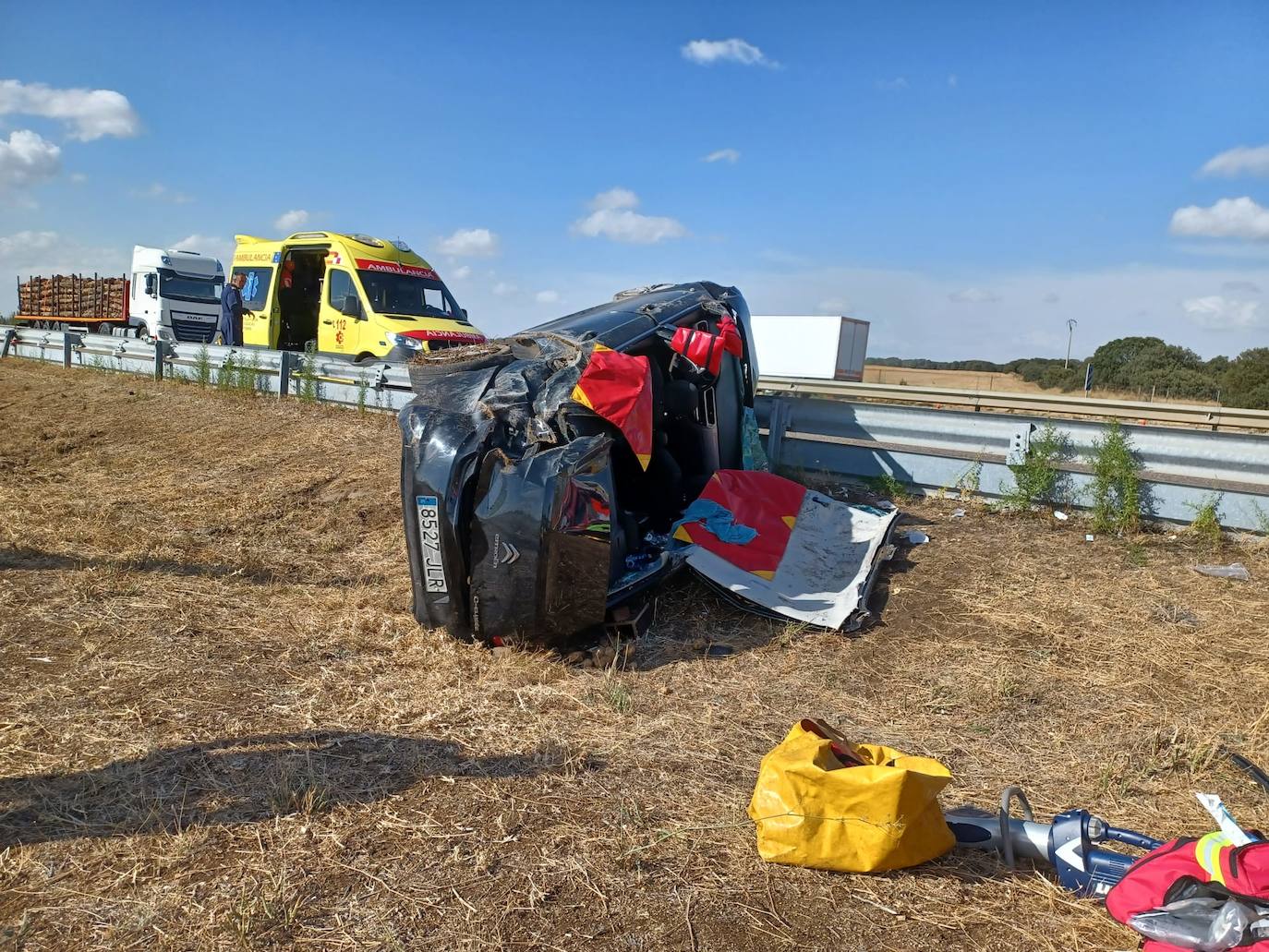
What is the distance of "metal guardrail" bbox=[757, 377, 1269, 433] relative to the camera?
8.41 m

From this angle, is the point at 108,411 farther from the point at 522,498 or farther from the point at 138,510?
the point at 522,498

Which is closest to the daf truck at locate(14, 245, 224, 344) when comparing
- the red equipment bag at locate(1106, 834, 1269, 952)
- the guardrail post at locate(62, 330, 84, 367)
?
the guardrail post at locate(62, 330, 84, 367)

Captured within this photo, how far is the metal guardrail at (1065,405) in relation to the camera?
841 centimetres

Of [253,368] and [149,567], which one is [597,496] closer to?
[149,567]

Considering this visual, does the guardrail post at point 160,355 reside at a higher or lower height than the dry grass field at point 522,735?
higher

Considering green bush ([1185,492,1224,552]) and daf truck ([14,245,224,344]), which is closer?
green bush ([1185,492,1224,552])

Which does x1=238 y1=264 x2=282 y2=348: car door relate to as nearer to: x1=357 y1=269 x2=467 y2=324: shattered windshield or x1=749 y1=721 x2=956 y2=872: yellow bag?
x1=357 y1=269 x2=467 y2=324: shattered windshield

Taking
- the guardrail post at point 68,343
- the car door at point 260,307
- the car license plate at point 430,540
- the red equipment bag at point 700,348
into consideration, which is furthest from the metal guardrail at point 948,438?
the guardrail post at point 68,343

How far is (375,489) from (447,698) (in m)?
3.90

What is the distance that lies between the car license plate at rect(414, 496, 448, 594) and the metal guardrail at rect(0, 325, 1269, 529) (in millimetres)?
4516

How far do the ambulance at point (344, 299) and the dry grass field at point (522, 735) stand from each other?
18.8 ft

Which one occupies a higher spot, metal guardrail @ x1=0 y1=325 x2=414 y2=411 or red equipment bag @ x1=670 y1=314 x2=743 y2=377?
red equipment bag @ x1=670 y1=314 x2=743 y2=377

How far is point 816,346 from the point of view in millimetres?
27797

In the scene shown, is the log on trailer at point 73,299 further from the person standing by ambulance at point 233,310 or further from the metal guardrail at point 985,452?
the metal guardrail at point 985,452
